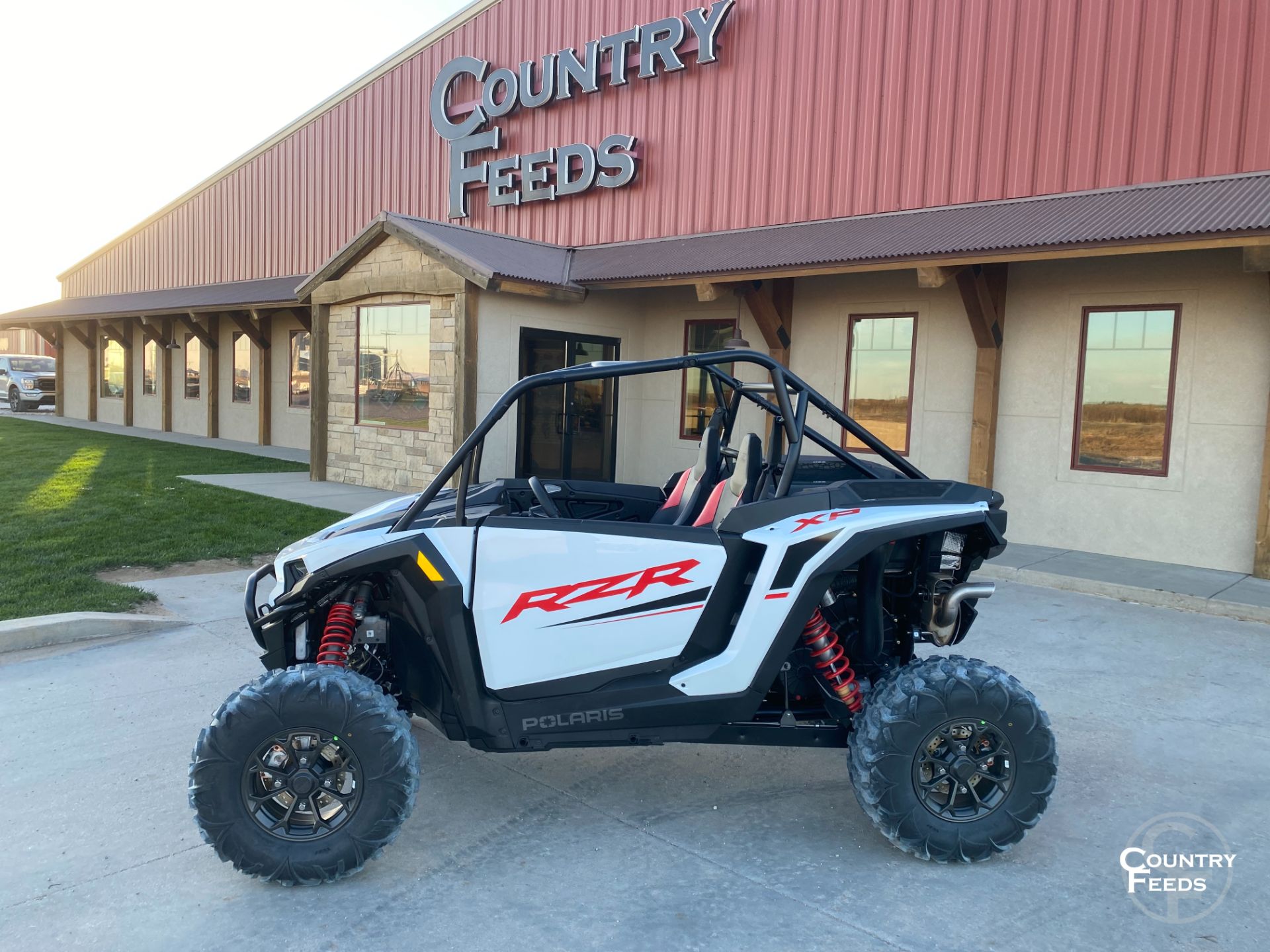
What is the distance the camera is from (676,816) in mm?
3607

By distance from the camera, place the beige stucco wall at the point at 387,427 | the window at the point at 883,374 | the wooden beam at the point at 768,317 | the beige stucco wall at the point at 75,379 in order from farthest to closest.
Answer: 1. the beige stucco wall at the point at 75,379
2. the beige stucco wall at the point at 387,427
3. the wooden beam at the point at 768,317
4. the window at the point at 883,374

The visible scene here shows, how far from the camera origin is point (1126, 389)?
9195mm

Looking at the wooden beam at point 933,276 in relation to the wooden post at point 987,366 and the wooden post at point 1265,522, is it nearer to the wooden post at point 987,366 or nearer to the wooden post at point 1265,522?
the wooden post at point 987,366

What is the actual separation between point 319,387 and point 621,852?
1175 cm

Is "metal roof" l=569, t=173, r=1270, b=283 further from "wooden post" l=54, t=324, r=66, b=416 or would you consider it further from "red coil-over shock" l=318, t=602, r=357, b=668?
"wooden post" l=54, t=324, r=66, b=416

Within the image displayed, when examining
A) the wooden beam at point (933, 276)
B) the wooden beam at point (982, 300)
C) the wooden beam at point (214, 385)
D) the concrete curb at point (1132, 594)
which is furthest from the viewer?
the wooden beam at point (214, 385)

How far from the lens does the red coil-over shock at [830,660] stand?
3.40 m

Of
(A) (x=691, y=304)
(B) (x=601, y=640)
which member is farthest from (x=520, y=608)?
(A) (x=691, y=304)

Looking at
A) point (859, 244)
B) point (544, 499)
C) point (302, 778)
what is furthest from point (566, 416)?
point (302, 778)

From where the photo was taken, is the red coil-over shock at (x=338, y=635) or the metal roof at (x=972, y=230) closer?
A: the red coil-over shock at (x=338, y=635)

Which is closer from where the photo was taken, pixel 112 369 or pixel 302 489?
pixel 302 489

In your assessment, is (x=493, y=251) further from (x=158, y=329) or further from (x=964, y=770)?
(x=158, y=329)

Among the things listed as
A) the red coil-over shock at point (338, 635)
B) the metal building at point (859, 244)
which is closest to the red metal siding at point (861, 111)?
the metal building at point (859, 244)

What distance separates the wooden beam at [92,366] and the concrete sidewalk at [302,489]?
1538 cm
